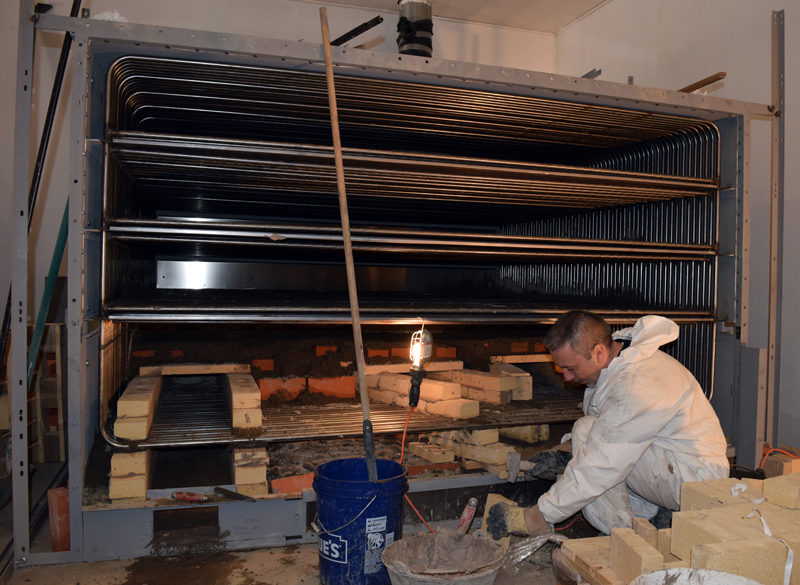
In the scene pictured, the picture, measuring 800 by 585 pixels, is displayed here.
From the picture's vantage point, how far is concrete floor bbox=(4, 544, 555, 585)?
112 inches

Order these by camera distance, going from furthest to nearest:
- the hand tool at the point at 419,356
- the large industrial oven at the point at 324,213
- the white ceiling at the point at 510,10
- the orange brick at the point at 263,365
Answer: the white ceiling at the point at 510,10 → the orange brick at the point at 263,365 → the hand tool at the point at 419,356 → the large industrial oven at the point at 324,213

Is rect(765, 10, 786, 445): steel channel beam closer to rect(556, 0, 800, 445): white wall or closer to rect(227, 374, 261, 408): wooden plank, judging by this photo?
rect(556, 0, 800, 445): white wall

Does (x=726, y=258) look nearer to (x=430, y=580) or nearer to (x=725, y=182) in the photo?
(x=725, y=182)

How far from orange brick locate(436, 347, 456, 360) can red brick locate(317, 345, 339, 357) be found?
2.56ft

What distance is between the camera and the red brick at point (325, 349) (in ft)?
14.4

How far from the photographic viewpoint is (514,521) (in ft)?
9.79

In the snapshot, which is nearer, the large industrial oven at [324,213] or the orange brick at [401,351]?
the large industrial oven at [324,213]

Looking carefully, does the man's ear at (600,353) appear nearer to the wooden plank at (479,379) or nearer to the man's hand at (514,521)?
the man's hand at (514,521)

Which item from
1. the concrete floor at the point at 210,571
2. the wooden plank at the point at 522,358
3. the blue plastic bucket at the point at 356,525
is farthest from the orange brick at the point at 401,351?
the blue plastic bucket at the point at 356,525

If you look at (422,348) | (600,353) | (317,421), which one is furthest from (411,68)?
(317,421)

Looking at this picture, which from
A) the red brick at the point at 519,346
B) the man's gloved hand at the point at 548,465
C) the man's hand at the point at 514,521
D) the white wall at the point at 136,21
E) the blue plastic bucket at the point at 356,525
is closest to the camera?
the blue plastic bucket at the point at 356,525

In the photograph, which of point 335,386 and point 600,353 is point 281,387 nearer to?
point 335,386

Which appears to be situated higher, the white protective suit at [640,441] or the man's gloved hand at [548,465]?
the white protective suit at [640,441]

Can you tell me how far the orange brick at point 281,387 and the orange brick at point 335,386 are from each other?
9 cm
